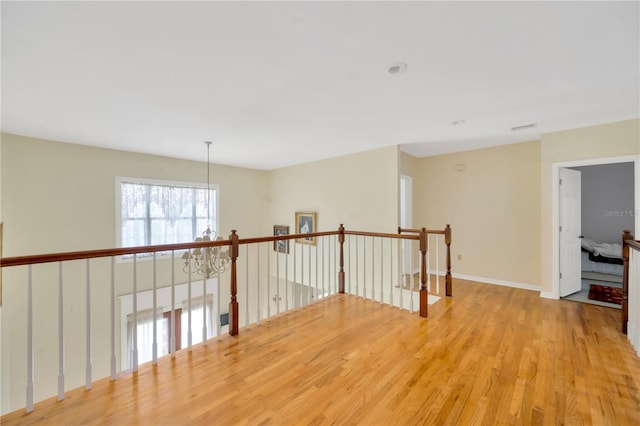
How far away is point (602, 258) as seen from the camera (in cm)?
490

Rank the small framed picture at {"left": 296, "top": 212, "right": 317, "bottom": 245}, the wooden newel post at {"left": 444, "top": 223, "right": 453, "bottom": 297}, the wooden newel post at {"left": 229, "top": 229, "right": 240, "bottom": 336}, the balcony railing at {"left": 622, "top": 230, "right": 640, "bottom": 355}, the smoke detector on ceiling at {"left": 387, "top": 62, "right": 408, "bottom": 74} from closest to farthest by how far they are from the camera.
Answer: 1. the smoke detector on ceiling at {"left": 387, "top": 62, "right": 408, "bottom": 74}
2. the balcony railing at {"left": 622, "top": 230, "right": 640, "bottom": 355}
3. the wooden newel post at {"left": 229, "top": 229, "right": 240, "bottom": 336}
4. the wooden newel post at {"left": 444, "top": 223, "right": 453, "bottom": 297}
5. the small framed picture at {"left": 296, "top": 212, "right": 317, "bottom": 245}

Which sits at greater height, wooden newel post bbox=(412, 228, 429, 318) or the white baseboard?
wooden newel post bbox=(412, 228, 429, 318)

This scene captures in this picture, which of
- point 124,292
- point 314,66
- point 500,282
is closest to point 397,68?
point 314,66

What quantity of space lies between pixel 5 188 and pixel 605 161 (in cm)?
806

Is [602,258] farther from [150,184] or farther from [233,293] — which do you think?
[150,184]

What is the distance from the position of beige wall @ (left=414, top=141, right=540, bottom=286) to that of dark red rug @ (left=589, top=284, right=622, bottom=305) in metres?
0.69

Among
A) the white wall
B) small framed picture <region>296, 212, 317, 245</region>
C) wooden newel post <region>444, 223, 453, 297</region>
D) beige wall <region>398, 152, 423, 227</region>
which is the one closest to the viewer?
wooden newel post <region>444, 223, 453, 297</region>

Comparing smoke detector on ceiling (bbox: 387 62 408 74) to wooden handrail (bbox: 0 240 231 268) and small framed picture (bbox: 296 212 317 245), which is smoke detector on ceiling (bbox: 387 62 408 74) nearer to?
wooden handrail (bbox: 0 240 231 268)

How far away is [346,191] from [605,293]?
431cm

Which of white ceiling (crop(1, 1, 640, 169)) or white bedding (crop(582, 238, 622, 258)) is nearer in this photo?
white ceiling (crop(1, 1, 640, 169))

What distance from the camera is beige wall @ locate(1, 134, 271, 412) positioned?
365cm

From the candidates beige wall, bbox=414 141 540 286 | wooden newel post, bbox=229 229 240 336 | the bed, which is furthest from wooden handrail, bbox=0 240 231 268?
the bed

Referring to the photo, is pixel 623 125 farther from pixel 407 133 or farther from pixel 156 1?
pixel 156 1

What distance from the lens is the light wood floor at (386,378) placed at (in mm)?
1623
